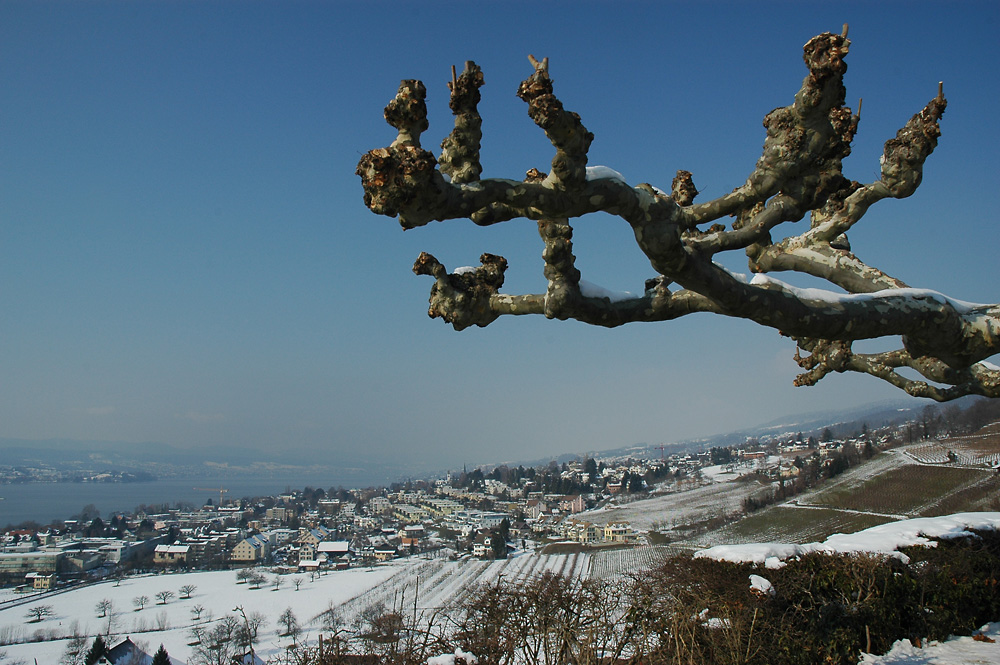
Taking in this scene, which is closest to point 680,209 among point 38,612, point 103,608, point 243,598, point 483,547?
point 243,598

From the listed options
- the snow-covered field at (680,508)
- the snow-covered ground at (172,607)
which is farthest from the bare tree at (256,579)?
the snow-covered field at (680,508)

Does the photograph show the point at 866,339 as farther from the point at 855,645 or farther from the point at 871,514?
the point at 871,514

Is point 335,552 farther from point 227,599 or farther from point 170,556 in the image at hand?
point 227,599

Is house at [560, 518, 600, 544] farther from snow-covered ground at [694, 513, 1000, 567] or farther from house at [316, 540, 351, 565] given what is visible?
snow-covered ground at [694, 513, 1000, 567]

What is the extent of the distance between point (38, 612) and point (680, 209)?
2329 inches

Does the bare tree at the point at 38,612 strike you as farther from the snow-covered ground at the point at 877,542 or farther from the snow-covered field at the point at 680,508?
the snow-covered ground at the point at 877,542

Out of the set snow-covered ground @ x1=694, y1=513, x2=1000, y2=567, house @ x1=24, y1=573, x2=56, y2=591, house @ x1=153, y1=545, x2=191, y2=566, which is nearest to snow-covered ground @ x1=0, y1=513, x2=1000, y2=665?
house @ x1=24, y1=573, x2=56, y2=591

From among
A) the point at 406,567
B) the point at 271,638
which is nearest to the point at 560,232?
the point at 271,638

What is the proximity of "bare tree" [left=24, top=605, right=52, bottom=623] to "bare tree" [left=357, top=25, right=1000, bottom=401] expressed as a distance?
55.6 metres

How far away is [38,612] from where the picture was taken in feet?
148

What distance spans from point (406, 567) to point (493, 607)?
56.7 meters

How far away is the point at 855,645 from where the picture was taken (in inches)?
299

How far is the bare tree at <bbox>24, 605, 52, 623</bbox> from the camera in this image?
44.1 metres

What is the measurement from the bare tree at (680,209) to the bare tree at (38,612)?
2189 inches
